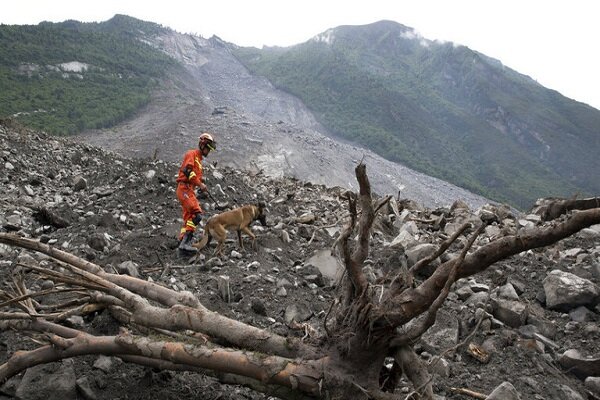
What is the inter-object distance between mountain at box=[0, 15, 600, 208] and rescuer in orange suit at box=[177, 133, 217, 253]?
634 inches

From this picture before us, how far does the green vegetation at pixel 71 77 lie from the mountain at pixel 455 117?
882 inches

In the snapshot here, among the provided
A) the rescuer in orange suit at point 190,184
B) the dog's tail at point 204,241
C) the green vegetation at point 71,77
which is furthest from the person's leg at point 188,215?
the green vegetation at point 71,77

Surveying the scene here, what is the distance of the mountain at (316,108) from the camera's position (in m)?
27.9

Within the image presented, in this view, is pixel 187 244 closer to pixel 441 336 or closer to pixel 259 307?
pixel 259 307

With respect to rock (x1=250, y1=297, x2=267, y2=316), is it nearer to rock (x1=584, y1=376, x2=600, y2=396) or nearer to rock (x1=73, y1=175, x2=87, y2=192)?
rock (x1=584, y1=376, x2=600, y2=396)

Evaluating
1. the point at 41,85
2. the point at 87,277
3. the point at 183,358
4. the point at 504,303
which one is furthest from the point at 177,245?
the point at 41,85

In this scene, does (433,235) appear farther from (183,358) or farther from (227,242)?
(183,358)

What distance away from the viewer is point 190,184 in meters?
5.99

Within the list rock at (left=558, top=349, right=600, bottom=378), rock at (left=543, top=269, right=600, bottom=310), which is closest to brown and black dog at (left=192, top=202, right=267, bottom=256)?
rock at (left=543, top=269, right=600, bottom=310)

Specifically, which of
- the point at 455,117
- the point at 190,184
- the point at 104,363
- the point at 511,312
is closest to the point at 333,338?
the point at 104,363

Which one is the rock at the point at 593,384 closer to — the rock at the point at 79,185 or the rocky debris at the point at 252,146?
the rock at the point at 79,185

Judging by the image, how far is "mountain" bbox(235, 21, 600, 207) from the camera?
49.7 m

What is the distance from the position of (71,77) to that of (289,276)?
40033mm

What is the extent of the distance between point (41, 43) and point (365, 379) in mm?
47938
